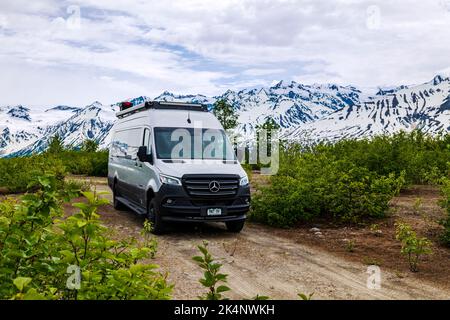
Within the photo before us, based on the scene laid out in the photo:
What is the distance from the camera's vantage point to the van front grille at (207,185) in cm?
981

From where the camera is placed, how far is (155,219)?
32.8 feet

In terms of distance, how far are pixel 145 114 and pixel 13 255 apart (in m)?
8.69

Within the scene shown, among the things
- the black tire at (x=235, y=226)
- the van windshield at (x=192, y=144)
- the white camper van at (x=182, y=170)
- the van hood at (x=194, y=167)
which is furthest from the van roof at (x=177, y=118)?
the black tire at (x=235, y=226)

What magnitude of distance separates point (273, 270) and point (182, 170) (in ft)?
11.3

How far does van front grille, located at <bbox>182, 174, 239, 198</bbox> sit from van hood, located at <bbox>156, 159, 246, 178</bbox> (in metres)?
0.13

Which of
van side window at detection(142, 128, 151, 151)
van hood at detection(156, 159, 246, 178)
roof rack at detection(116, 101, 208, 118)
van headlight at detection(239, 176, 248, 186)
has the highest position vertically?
roof rack at detection(116, 101, 208, 118)

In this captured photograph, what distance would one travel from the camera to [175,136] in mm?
10938

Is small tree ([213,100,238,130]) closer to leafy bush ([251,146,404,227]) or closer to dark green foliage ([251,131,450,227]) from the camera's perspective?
dark green foliage ([251,131,450,227])

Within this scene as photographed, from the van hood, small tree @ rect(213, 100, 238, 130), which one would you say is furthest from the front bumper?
small tree @ rect(213, 100, 238, 130)

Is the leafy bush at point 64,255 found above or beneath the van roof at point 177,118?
beneath

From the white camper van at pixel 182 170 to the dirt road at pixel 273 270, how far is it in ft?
1.99

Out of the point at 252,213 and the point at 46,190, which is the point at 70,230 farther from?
the point at 252,213

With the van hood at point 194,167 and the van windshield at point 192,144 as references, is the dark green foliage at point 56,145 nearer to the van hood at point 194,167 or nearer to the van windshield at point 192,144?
the van windshield at point 192,144

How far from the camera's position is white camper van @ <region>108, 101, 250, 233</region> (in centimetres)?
982
